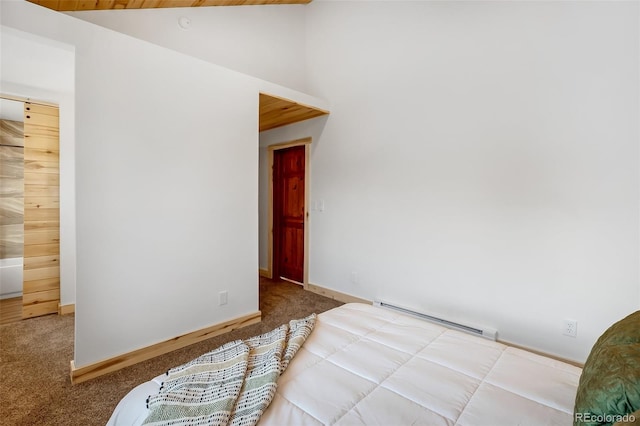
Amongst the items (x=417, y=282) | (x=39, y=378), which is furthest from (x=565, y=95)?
(x=39, y=378)

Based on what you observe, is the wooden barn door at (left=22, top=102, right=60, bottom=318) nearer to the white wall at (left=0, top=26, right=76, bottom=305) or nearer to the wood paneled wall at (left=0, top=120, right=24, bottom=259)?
the white wall at (left=0, top=26, right=76, bottom=305)

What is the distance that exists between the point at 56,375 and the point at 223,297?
1171 millimetres

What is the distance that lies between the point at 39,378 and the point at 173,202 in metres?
1.39

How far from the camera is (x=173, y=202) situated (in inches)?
96.7

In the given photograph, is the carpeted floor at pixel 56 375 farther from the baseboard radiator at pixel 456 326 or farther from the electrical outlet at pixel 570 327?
the electrical outlet at pixel 570 327

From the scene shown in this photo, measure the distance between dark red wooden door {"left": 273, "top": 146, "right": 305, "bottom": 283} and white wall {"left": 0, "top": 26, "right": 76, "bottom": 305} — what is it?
7.59 ft

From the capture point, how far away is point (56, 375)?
6.91ft

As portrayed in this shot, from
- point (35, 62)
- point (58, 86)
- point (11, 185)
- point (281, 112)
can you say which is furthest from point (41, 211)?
point (281, 112)

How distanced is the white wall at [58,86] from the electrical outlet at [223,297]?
161cm

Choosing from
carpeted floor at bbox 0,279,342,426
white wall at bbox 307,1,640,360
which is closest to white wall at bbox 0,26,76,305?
carpeted floor at bbox 0,279,342,426

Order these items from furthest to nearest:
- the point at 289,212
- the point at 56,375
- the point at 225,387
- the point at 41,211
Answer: the point at 289,212
the point at 41,211
the point at 56,375
the point at 225,387

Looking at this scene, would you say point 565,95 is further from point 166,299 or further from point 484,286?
point 166,299

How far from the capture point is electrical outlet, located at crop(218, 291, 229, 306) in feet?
9.15

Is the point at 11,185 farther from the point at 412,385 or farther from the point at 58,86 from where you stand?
the point at 412,385
